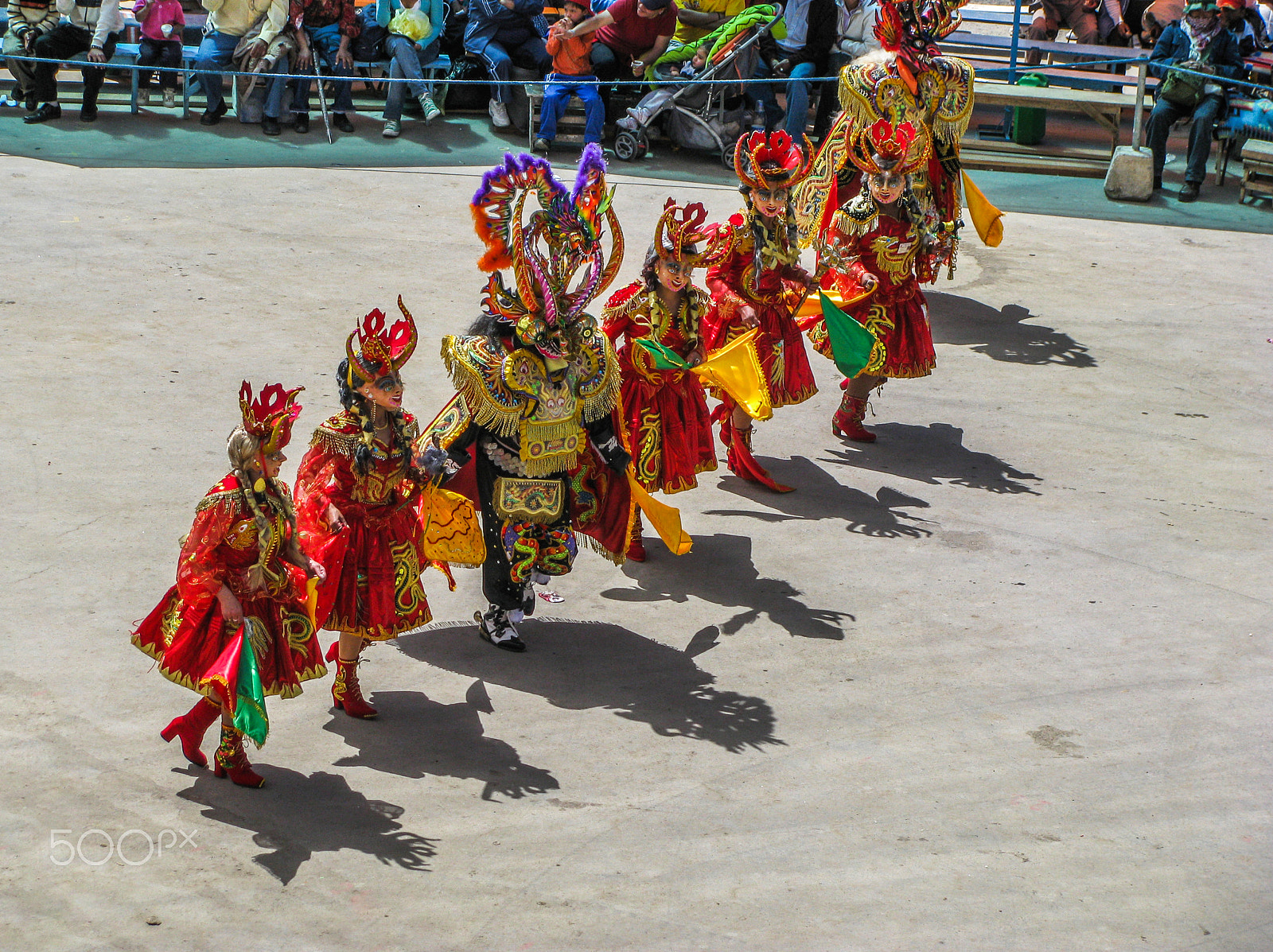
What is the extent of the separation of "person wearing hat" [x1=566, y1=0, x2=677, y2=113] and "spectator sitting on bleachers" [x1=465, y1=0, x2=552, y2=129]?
0.56 meters

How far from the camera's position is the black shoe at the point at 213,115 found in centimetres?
1316

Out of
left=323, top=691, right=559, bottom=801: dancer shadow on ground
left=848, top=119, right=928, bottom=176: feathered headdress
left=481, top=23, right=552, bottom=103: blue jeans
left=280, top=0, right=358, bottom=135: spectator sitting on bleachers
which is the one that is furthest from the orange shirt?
left=323, top=691, right=559, bottom=801: dancer shadow on ground

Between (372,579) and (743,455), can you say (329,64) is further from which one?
(372,579)

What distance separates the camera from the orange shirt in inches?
499

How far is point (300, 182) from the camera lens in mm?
12039

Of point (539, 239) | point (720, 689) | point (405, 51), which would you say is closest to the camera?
point (539, 239)

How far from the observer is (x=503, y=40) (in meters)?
13.4

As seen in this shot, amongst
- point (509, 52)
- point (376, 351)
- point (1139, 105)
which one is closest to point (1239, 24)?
point (1139, 105)

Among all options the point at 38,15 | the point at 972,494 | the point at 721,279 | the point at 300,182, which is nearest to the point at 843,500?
the point at 972,494

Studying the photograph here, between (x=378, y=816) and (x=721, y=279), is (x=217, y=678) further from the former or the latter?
(x=721, y=279)

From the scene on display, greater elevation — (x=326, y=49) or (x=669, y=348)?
(x=326, y=49)

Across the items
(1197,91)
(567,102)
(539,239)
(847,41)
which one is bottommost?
(539,239)

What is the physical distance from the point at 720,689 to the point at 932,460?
9.54 ft

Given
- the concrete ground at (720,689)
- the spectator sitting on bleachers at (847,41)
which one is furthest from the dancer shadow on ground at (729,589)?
the spectator sitting on bleachers at (847,41)
